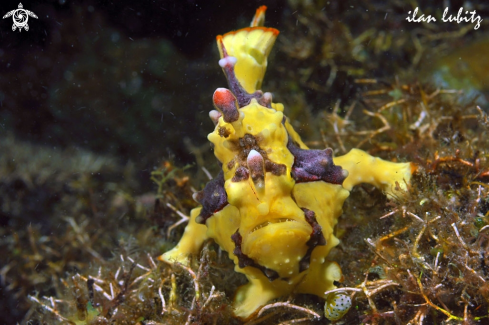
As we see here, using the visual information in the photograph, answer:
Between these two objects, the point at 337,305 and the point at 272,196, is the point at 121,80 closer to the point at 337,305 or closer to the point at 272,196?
the point at 272,196

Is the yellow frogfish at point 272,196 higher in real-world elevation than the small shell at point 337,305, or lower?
higher

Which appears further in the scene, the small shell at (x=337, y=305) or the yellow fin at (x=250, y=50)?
the yellow fin at (x=250, y=50)

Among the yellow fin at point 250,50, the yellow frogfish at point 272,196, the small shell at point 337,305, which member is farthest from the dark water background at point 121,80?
the small shell at point 337,305

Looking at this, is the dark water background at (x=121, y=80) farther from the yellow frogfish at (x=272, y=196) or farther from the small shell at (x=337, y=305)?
the small shell at (x=337, y=305)

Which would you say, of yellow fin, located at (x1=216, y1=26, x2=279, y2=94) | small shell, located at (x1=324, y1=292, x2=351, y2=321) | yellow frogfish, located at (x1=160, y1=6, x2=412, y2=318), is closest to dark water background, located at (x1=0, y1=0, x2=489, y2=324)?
yellow fin, located at (x1=216, y1=26, x2=279, y2=94)

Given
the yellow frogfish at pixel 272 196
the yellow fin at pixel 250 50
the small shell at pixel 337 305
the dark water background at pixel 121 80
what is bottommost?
the small shell at pixel 337 305

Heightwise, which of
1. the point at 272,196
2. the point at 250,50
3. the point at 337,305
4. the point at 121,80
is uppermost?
the point at 121,80

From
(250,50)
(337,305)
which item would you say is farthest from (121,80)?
(337,305)
